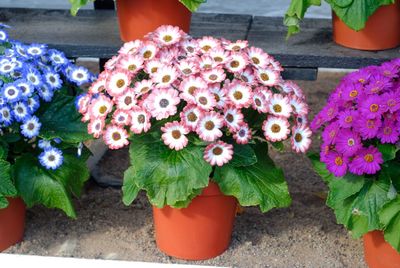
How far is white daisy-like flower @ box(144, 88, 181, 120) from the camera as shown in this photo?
2.75 m

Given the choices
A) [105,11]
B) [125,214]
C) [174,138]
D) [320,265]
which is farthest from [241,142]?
[105,11]

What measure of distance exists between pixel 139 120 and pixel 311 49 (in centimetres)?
92

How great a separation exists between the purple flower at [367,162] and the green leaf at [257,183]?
0.97 feet

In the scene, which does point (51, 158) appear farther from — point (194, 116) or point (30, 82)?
point (194, 116)

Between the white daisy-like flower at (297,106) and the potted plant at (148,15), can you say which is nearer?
the white daisy-like flower at (297,106)

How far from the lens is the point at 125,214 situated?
136 inches

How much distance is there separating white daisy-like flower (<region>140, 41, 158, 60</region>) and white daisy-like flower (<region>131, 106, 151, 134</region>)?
25cm

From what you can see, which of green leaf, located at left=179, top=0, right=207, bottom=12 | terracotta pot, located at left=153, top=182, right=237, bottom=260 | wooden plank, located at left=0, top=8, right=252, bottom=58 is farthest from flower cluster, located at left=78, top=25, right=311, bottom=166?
wooden plank, located at left=0, top=8, right=252, bottom=58

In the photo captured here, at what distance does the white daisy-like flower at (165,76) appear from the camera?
9.23ft

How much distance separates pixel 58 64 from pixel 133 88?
0.51 meters

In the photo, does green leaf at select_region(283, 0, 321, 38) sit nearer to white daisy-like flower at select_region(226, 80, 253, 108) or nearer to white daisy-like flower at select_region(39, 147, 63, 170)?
white daisy-like flower at select_region(226, 80, 253, 108)

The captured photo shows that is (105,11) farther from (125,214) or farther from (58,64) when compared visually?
(125,214)

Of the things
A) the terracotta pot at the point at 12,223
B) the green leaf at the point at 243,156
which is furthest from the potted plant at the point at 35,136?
the green leaf at the point at 243,156

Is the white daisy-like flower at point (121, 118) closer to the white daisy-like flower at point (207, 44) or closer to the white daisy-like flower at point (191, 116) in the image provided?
the white daisy-like flower at point (191, 116)
